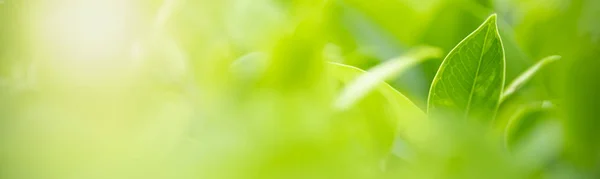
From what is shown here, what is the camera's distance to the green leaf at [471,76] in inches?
22.2

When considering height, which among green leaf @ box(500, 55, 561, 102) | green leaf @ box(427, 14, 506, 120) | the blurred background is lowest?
the blurred background

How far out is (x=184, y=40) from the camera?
1.80 feet

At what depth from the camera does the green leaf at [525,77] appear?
0.60 m

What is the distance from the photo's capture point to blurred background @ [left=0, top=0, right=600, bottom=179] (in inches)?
21.6

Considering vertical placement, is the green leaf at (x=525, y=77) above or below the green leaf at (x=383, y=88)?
above

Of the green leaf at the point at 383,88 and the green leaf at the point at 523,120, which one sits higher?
the green leaf at the point at 523,120

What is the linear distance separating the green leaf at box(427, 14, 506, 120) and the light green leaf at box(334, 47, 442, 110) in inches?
0.8

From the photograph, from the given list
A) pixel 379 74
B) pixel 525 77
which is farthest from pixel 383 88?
pixel 525 77

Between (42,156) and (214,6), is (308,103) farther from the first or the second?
(42,156)

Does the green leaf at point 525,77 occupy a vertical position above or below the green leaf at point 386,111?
above

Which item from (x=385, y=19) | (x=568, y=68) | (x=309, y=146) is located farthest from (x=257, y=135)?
(x=568, y=68)

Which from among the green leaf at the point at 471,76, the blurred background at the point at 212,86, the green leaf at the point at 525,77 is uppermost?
the green leaf at the point at 525,77

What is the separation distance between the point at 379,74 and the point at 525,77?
0.15 metres

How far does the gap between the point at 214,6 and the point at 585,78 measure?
0.37 m
